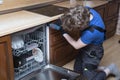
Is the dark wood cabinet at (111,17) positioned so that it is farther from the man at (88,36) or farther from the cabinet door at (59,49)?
the man at (88,36)

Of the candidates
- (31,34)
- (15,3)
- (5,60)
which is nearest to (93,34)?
(31,34)

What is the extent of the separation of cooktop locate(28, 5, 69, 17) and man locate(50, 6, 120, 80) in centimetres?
19

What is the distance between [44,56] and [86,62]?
465mm

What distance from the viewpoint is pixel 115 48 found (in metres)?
2.94

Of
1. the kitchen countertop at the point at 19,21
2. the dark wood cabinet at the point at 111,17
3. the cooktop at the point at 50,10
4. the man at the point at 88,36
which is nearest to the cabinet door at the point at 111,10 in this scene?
the dark wood cabinet at the point at 111,17

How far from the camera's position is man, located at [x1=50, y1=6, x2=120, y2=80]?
1737 millimetres

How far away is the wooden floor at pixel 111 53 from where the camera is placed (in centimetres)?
248

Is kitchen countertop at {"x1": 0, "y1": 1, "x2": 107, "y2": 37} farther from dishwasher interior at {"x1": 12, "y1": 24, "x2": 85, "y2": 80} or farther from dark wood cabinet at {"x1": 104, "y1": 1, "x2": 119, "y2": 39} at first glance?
dark wood cabinet at {"x1": 104, "y1": 1, "x2": 119, "y2": 39}

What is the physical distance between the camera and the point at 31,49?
200 centimetres

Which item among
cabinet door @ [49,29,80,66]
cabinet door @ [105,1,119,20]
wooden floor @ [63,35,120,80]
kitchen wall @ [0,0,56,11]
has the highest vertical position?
kitchen wall @ [0,0,56,11]

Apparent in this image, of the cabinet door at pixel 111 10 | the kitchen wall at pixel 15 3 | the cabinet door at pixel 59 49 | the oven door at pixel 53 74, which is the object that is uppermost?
the kitchen wall at pixel 15 3

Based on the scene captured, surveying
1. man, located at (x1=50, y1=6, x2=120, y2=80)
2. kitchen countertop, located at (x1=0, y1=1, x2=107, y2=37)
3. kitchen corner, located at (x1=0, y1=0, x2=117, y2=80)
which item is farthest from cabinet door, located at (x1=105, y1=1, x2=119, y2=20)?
kitchen countertop, located at (x1=0, y1=1, x2=107, y2=37)

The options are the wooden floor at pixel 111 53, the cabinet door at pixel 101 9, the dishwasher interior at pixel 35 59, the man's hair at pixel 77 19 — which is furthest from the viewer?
the cabinet door at pixel 101 9

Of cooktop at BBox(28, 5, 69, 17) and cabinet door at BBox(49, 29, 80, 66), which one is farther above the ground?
cooktop at BBox(28, 5, 69, 17)
